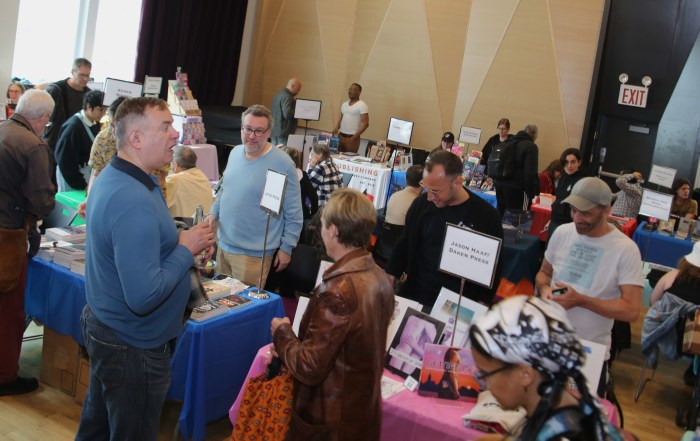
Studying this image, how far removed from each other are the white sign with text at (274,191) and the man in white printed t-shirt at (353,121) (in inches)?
286

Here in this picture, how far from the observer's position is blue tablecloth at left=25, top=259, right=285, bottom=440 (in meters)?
3.27

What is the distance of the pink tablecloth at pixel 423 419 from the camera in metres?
2.57

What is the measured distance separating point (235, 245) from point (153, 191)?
5.89 feet

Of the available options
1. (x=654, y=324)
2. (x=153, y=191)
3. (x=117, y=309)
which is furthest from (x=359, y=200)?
(x=654, y=324)

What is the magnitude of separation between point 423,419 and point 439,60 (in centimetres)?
995

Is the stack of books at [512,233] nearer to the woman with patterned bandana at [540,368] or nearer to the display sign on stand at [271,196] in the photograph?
the display sign on stand at [271,196]

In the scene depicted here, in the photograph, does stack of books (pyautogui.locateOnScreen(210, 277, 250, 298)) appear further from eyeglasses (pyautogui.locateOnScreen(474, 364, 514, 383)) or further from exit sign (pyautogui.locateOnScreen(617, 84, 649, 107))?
exit sign (pyautogui.locateOnScreen(617, 84, 649, 107))

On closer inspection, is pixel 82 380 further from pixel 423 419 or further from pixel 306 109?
pixel 306 109

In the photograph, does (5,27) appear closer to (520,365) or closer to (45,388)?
(45,388)

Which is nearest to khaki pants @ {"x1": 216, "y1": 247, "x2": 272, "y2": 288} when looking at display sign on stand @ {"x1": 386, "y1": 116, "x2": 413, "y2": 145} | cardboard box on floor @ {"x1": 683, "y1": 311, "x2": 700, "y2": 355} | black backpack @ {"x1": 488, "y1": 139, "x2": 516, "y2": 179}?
cardboard box on floor @ {"x1": 683, "y1": 311, "x2": 700, "y2": 355}

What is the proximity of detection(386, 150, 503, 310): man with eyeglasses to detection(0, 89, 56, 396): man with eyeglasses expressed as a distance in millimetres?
1956

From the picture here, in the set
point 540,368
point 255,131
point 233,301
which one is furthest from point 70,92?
point 540,368

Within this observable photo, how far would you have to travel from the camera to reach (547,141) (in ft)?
36.5

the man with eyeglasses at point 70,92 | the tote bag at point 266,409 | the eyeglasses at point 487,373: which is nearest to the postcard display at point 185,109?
the man with eyeglasses at point 70,92
